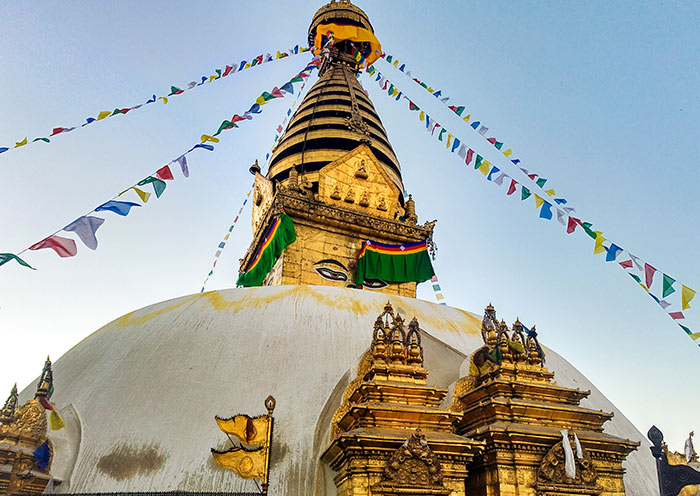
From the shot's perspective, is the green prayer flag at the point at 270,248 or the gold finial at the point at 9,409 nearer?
the gold finial at the point at 9,409

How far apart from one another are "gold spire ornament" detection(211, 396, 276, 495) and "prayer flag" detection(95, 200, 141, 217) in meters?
3.26

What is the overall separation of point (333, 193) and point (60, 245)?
1113 cm

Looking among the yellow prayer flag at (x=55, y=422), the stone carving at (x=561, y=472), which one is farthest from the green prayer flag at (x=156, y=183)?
the stone carving at (x=561, y=472)

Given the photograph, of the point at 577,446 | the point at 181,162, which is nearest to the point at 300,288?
the point at 181,162

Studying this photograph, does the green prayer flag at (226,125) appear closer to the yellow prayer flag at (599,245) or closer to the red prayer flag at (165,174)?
the red prayer flag at (165,174)

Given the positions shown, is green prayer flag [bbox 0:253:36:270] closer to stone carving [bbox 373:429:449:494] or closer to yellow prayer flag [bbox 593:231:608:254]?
stone carving [bbox 373:429:449:494]

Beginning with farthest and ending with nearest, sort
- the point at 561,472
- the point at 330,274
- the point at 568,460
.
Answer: the point at 330,274
the point at 561,472
the point at 568,460

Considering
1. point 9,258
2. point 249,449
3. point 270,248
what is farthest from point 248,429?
point 270,248

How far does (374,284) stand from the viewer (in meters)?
15.5

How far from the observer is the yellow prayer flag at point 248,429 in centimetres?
504

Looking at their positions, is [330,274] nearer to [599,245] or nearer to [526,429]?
[599,245]

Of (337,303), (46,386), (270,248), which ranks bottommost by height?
(46,386)

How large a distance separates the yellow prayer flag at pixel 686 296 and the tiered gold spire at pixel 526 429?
3152mm

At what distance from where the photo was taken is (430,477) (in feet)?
17.7
